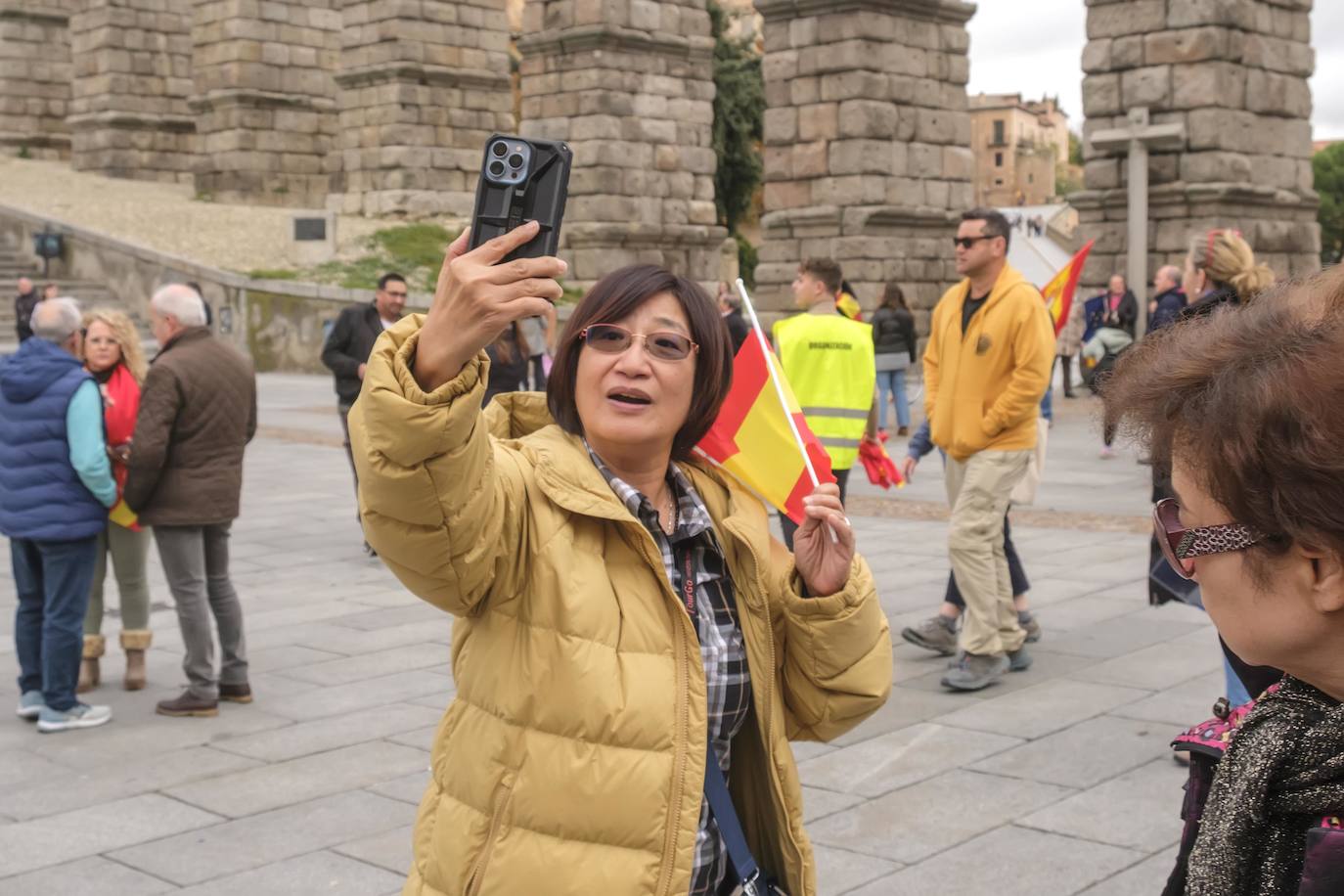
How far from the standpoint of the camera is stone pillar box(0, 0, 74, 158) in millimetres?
42500

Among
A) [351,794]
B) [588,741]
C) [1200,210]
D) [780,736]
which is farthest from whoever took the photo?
[1200,210]

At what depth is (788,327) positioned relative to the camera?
25.2 ft

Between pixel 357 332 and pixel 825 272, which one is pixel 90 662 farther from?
pixel 825 272

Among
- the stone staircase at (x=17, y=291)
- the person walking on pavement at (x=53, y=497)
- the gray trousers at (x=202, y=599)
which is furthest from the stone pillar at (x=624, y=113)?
the person walking on pavement at (x=53, y=497)

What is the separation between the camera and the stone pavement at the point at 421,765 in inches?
187

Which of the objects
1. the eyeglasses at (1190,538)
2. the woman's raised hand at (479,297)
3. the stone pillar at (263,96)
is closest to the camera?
the eyeglasses at (1190,538)

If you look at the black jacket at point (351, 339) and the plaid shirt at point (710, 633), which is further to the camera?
the black jacket at point (351, 339)

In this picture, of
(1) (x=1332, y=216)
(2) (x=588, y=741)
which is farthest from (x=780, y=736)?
(1) (x=1332, y=216)

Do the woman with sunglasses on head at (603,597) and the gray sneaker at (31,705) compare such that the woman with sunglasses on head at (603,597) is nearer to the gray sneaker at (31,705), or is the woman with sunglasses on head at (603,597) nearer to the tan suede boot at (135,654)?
the gray sneaker at (31,705)

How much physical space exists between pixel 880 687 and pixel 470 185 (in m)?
30.9

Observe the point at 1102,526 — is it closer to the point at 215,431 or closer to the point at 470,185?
the point at 215,431

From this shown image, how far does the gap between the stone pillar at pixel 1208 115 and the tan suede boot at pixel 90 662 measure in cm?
1340

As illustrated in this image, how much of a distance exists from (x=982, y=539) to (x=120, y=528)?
380cm

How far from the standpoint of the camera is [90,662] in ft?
23.5
